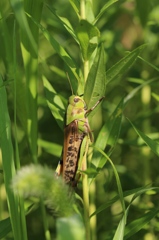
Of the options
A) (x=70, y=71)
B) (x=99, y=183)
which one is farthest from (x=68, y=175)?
(x=99, y=183)

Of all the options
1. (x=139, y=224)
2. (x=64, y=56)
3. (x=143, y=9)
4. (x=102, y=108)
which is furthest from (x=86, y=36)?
(x=102, y=108)

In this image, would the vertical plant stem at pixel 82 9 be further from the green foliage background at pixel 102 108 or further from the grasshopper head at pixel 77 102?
the grasshopper head at pixel 77 102

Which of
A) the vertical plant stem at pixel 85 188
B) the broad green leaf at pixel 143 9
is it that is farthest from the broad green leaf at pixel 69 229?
the broad green leaf at pixel 143 9

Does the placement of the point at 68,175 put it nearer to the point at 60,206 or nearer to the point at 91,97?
the point at 91,97

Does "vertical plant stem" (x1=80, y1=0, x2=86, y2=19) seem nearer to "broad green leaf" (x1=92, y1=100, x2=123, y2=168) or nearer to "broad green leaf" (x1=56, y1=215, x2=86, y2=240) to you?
"broad green leaf" (x1=92, y1=100, x2=123, y2=168)

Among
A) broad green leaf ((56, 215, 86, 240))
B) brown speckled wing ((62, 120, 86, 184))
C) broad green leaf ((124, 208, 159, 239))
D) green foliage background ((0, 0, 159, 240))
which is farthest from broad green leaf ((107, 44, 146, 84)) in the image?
broad green leaf ((56, 215, 86, 240))

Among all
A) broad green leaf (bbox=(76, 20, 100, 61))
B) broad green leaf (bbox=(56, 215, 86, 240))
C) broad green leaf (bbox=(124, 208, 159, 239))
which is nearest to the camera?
broad green leaf (bbox=(56, 215, 86, 240))
